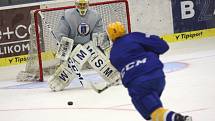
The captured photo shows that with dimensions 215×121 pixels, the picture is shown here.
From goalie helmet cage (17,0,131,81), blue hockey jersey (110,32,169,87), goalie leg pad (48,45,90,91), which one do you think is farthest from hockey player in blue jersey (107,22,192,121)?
goalie helmet cage (17,0,131,81)

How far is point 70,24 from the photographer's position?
7410 mm

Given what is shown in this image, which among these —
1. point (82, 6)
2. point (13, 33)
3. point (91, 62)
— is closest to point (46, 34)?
point (13, 33)

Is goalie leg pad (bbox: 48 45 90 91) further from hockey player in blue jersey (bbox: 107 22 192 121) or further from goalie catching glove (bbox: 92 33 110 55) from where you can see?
hockey player in blue jersey (bbox: 107 22 192 121)

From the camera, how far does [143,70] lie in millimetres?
4289

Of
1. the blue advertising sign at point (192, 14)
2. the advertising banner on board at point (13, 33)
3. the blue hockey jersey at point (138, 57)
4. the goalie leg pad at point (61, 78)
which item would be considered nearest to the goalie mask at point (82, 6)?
the goalie leg pad at point (61, 78)

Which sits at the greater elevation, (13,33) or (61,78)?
(13,33)

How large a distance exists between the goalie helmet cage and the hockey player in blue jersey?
3740 millimetres

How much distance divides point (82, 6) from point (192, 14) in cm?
309

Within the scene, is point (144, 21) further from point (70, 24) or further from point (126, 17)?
point (70, 24)

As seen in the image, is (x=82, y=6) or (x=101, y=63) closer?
(x=101, y=63)

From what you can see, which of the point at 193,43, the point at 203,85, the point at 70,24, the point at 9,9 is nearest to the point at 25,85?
the point at 70,24

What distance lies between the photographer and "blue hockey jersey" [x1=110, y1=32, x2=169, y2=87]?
14.1 feet

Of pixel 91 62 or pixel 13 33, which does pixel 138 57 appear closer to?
pixel 91 62

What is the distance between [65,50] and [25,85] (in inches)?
42.0
